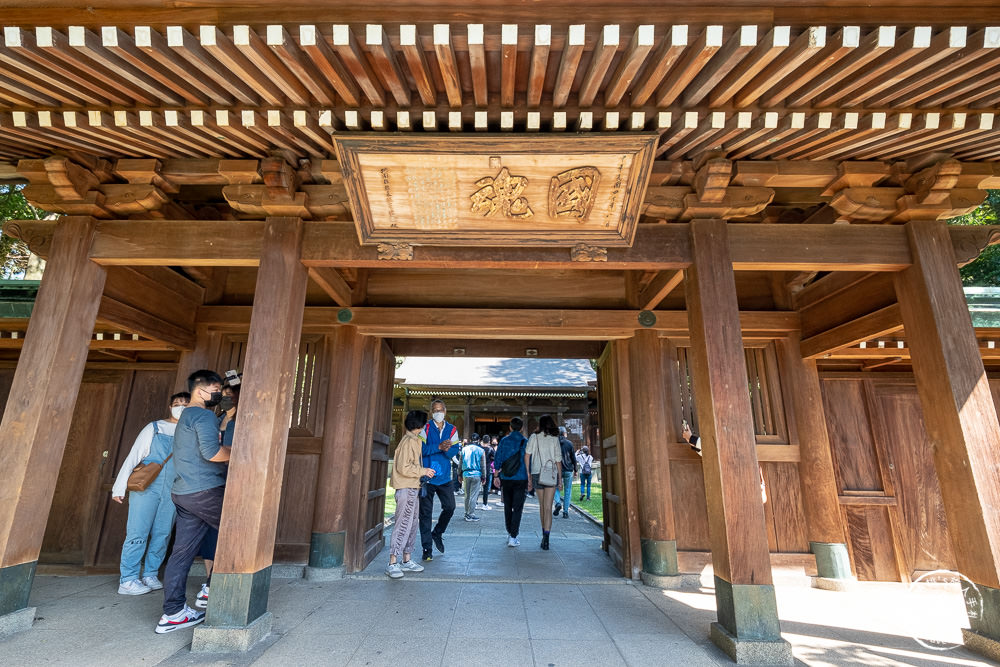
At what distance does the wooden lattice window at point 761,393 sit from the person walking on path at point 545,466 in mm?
2019

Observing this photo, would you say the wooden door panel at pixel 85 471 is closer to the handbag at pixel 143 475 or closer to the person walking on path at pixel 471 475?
the handbag at pixel 143 475

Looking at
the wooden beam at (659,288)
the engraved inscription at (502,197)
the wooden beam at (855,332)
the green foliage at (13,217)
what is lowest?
the wooden beam at (855,332)

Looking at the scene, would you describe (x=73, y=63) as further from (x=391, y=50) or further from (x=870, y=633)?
(x=870, y=633)

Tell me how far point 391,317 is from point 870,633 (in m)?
4.97

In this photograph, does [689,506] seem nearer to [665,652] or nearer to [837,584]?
[837,584]

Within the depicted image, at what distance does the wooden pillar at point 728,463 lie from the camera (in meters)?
3.03

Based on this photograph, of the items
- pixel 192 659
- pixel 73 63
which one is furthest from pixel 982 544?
pixel 73 63

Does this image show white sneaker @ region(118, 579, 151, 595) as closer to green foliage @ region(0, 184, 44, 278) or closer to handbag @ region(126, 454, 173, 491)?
handbag @ region(126, 454, 173, 491)

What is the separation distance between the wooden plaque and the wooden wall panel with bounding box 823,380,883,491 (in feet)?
11.9

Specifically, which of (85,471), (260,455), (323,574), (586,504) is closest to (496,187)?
(260,455)

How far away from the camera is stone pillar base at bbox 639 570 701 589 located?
4.68m

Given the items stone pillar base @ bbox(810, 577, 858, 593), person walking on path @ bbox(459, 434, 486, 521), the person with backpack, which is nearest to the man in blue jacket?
person walking on path @ bbox(459, 434, 486, 521)

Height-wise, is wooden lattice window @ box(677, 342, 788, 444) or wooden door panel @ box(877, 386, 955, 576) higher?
wooden lattice window @ box(677, 342, 788, 444)

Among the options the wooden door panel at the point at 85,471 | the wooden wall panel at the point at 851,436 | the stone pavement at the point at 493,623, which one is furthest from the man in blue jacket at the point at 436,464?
the wooden wall panel at the point at 851,436
